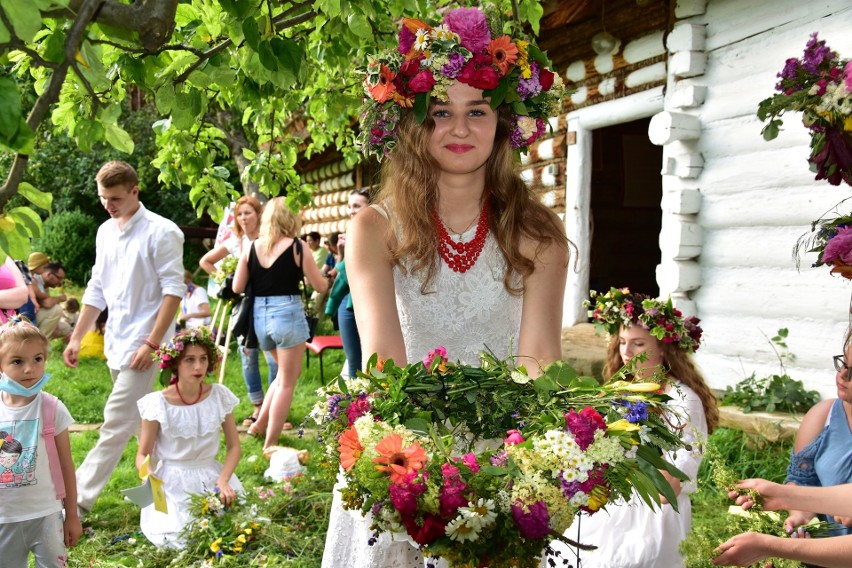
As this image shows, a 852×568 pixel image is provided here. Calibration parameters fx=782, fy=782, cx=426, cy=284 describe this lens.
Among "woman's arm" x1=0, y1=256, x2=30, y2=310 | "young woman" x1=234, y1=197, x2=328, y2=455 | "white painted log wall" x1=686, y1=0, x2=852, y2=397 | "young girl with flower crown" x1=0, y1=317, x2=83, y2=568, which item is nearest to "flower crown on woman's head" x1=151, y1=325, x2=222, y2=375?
"young girl with flower crown" x1=0, y1=317, x2=83, y2=568

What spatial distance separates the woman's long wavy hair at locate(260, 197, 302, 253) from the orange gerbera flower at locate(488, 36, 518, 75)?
3718 millimetres

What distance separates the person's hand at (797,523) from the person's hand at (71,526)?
110 inches

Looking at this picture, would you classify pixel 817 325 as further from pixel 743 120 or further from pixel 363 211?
pixel 363 211

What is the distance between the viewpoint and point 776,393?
5.15 meters

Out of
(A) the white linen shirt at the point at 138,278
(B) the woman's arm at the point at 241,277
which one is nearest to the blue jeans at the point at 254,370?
(B) the woman's arm at the point at 241,277

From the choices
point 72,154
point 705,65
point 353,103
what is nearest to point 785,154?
point 705,65

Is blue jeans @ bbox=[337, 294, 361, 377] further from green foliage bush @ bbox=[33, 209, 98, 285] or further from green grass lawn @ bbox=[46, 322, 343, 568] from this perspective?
green foliage bush @ bbox=[33, 209, 98, 285]

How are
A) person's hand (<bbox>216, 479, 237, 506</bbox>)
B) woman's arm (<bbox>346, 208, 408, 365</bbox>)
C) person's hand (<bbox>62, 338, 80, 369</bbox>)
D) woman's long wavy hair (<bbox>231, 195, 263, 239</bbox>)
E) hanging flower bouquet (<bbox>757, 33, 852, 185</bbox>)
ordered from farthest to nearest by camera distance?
woman's long wavy hair (<bbox>231, 195, 263, 239</bbox>), person's hand (<bbox>62, 338, 80, 369</bbox>), person's hand (<bbox>216, 479, 237, 506</bbox>), hanging flower bouquet (<bbox>757, 33, 852, 185</bbox>), woman's arm (<bbox>346, 208, 408, 365</bbox>)

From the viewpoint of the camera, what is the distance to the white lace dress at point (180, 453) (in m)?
4.23

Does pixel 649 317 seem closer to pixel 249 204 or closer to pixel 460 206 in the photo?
pixel 460 206

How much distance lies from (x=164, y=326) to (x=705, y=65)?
168 inches

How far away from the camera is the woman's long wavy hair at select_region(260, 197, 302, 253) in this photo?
584cm

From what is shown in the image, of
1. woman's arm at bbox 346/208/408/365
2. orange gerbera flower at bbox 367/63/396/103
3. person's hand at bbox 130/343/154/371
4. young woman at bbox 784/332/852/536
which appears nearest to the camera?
woman's arm at bbox 346/208/408/365

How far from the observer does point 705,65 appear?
19.1 feet
